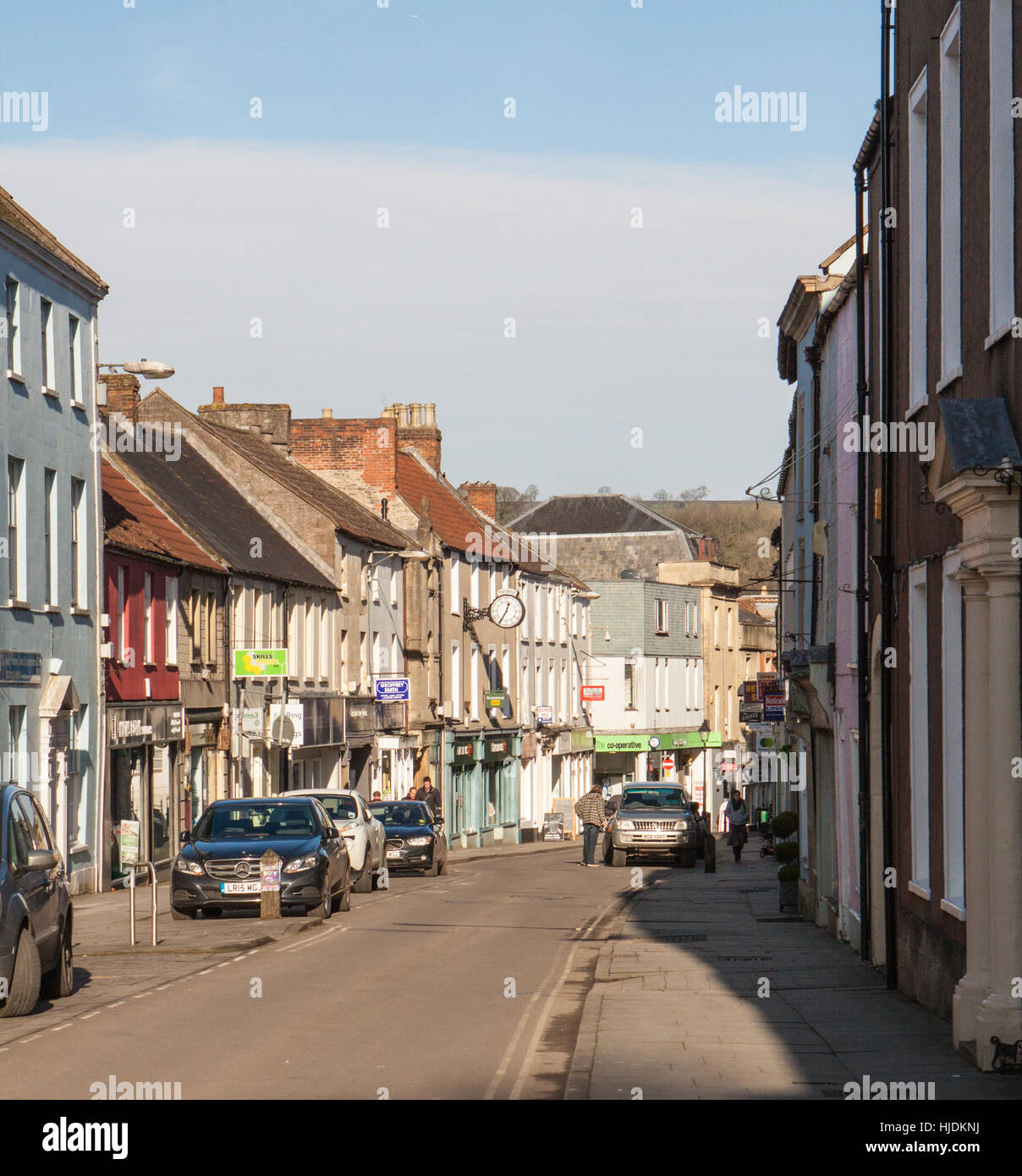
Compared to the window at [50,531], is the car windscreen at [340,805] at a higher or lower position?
lower

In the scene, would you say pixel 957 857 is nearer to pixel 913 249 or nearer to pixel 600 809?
pixel 913 249

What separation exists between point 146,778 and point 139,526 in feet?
16.1

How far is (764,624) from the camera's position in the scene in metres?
96.4

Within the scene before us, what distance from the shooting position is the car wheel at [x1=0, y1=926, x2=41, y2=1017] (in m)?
12.9

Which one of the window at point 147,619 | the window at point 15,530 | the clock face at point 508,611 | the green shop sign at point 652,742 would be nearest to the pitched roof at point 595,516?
the green shop sign at point 652,742

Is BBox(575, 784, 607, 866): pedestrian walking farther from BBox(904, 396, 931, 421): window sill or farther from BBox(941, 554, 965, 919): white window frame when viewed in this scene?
BBox(941, 554, 965, 919): white window frame

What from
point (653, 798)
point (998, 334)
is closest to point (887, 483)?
point (998, 334)

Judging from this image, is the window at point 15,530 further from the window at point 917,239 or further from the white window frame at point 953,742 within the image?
the white window frame at point 953,742

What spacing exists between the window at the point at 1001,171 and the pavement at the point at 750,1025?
15.2 ft

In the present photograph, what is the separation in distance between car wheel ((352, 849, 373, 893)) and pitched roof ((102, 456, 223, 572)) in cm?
706

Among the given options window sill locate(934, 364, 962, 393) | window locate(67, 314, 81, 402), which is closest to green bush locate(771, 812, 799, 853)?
window locate(67, 314, 81, 402)

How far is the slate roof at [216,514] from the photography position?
122 ft

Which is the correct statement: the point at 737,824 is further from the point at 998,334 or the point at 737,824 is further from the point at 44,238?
the point at 998,334
